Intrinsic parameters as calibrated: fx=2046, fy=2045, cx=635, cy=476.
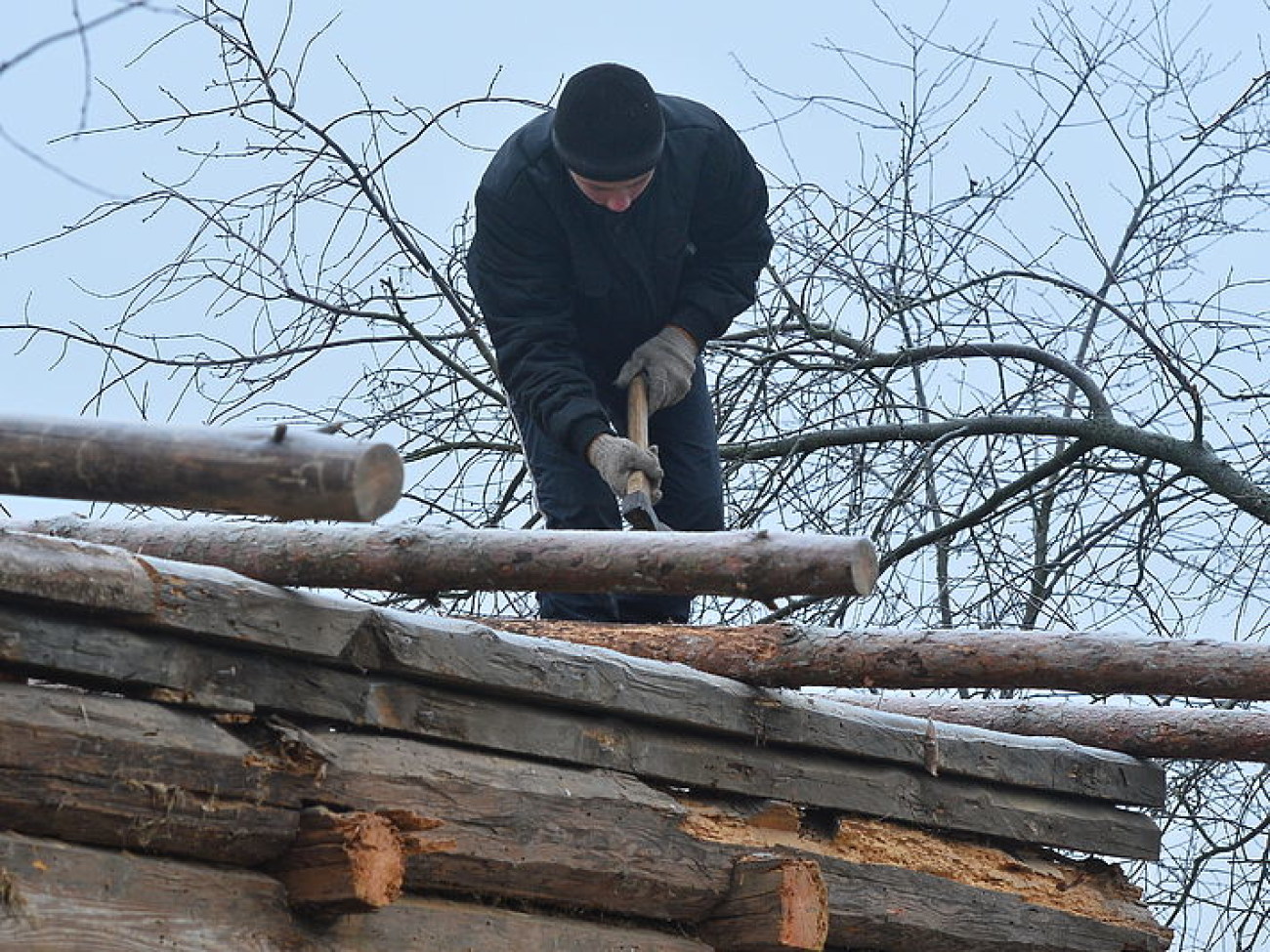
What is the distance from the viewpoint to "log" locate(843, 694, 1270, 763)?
5605mm

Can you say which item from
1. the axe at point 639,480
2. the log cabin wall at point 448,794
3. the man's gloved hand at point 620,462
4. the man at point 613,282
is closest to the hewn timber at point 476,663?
the log cabin wall at point 448,794

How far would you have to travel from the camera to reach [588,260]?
611 cm

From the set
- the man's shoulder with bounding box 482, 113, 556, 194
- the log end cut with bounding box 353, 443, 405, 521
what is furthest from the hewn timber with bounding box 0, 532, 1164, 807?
the man's shoulder with bounding box 482, 113, 556, 194

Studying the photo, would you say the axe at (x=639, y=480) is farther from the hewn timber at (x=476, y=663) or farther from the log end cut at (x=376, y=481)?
the log end cut at (x=376, y=481)

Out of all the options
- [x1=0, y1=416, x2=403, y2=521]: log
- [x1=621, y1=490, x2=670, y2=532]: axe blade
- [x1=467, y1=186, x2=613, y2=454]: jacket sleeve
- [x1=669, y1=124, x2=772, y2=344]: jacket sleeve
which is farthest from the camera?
[x1=669, y1=124, x2=772, y2=344]: jacket sleeve

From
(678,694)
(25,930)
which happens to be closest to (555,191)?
(678,694)

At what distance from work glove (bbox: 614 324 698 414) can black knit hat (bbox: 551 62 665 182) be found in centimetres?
58

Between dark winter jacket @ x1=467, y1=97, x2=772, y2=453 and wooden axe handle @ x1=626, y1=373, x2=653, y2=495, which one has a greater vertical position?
dark winter jacket @ x1=467, y1=97, x2=772, y2=453

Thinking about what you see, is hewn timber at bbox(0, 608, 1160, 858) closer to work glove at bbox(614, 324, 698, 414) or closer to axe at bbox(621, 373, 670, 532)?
axe at bbox(621, 373, 670, 532)

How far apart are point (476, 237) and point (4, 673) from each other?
114 inches

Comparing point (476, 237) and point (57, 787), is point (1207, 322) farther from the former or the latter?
point (57, 787)

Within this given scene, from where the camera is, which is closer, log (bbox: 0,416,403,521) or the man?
log (bbox: 0,416,403,521)

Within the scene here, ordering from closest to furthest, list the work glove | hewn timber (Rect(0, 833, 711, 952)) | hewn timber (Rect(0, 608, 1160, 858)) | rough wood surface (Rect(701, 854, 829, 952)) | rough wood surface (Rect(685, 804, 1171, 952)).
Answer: hewn timber (Rect(0, 833, 711, 952)) → hewn timber (Rect(0, 608, 1160, 858)) → rough wood surface (Rect(701, 854, 829, 952)) → rough wood surface (Rect(685, 804, 1171, 952)) → the work glove

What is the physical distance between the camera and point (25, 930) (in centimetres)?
344
